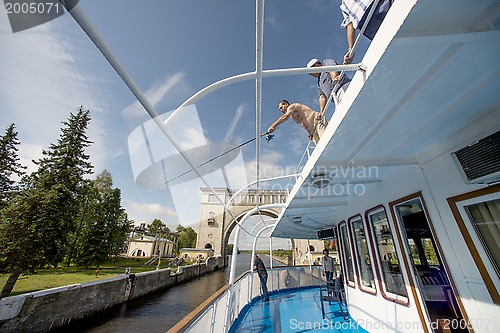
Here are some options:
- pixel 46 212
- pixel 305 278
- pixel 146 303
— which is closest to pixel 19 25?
Result: pixel 305 278

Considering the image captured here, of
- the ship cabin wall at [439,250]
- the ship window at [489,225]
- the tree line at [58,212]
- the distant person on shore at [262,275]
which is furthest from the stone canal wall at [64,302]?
the ship window at [489,225]

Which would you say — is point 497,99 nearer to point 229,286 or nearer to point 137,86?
point 137,86

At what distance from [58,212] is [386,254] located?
17545mm

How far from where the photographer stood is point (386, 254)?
129 inches

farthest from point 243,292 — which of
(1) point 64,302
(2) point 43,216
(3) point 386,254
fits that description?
(2) point 43,216

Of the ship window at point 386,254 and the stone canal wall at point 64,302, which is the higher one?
the ship window at point 386,254

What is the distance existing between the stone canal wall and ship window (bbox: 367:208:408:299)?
32.7 feet

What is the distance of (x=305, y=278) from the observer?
8430 millimetres

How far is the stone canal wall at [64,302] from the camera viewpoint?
6.23 m

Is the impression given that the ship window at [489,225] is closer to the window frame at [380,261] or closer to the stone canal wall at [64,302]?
the window frame at [380,261]

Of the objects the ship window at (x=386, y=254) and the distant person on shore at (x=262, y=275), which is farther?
the distant person on shore at (x=262, y=275)

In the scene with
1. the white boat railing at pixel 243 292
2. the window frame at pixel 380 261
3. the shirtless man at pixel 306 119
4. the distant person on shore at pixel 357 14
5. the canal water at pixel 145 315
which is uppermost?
the distant person on shore at pixel 357 14

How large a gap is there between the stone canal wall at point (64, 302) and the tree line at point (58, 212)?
4654 mm

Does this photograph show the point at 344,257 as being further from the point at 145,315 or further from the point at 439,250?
the point at 145,315
